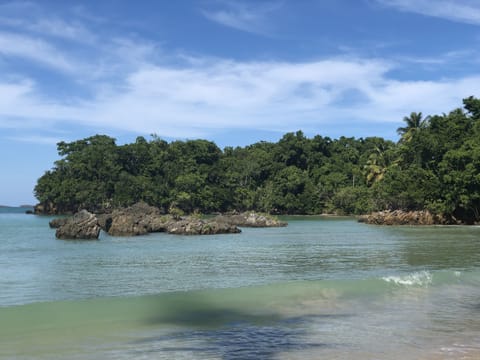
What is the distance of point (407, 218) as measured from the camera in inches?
2109

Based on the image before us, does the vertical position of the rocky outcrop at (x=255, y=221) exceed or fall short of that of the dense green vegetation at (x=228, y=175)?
it falls short

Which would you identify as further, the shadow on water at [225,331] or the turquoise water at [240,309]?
the turquoise water at [240,309]

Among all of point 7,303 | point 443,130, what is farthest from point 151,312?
point 443,130

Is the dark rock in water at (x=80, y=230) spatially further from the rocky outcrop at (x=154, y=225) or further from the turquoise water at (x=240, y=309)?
the turquoise water at (x=240, y=309)

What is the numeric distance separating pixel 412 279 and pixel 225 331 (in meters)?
7.67

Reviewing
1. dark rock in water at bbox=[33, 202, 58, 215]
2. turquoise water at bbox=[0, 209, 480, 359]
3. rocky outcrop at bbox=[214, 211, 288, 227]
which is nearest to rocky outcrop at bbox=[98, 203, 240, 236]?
rocky outcrop at bbox=[214, 211, 288, 227]

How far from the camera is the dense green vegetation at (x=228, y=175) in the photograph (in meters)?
86.7

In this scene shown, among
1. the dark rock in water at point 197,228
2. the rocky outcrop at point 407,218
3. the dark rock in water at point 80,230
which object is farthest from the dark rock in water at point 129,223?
the rocky outcrop at point 407,218

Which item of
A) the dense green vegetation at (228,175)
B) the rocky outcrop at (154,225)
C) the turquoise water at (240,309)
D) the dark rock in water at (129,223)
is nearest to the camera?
the turquoise water at (240,309)

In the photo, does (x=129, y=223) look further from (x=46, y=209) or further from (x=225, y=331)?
(x=46, y=209)

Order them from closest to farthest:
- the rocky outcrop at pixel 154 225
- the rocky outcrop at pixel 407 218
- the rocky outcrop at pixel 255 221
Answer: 1. the rocky outcrop at pixel 154 225
2. the rocky outcrop at pixel 407 218
3. the rocky outcrop at pixel 255 221

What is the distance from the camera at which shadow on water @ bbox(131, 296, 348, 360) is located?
7.68 meters

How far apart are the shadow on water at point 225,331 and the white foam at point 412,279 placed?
15.6 feet

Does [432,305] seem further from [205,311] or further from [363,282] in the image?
[205,311]
